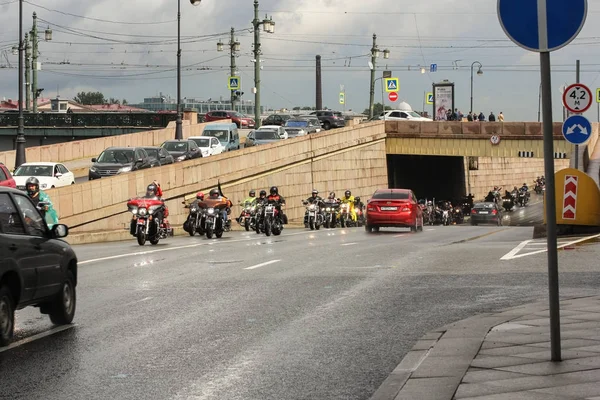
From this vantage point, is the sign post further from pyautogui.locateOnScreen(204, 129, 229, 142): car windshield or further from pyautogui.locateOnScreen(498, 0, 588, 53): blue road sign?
pyautogui.locateOnScreen(204, 129, 229, 142): car windshield

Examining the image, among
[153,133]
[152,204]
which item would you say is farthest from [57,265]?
[153,133]

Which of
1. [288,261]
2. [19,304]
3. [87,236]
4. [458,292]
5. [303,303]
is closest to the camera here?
[19,304]

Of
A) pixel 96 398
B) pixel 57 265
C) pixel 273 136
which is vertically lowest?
pixel 96 398

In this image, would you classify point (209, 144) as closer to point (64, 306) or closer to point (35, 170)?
point (35, 170)

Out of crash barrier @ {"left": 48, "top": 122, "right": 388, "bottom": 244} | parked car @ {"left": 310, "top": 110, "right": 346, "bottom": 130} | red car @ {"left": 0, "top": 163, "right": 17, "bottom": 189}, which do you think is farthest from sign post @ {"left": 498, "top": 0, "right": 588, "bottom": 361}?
parked car @ {"left": 310, "top": 110, "right": 346, "bottom": 130}

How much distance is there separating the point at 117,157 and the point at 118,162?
0.45m

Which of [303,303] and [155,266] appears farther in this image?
[155,266]

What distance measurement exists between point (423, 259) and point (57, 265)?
1070 centimetres

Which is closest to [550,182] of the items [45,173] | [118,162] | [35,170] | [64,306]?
[64,306]

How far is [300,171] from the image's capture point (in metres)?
61.6

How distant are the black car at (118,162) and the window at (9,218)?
34.7 m

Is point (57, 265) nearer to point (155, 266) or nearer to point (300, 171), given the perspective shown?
point (155, 266)

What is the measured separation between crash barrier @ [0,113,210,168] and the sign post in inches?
1876

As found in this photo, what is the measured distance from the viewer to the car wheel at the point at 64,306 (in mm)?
11266
